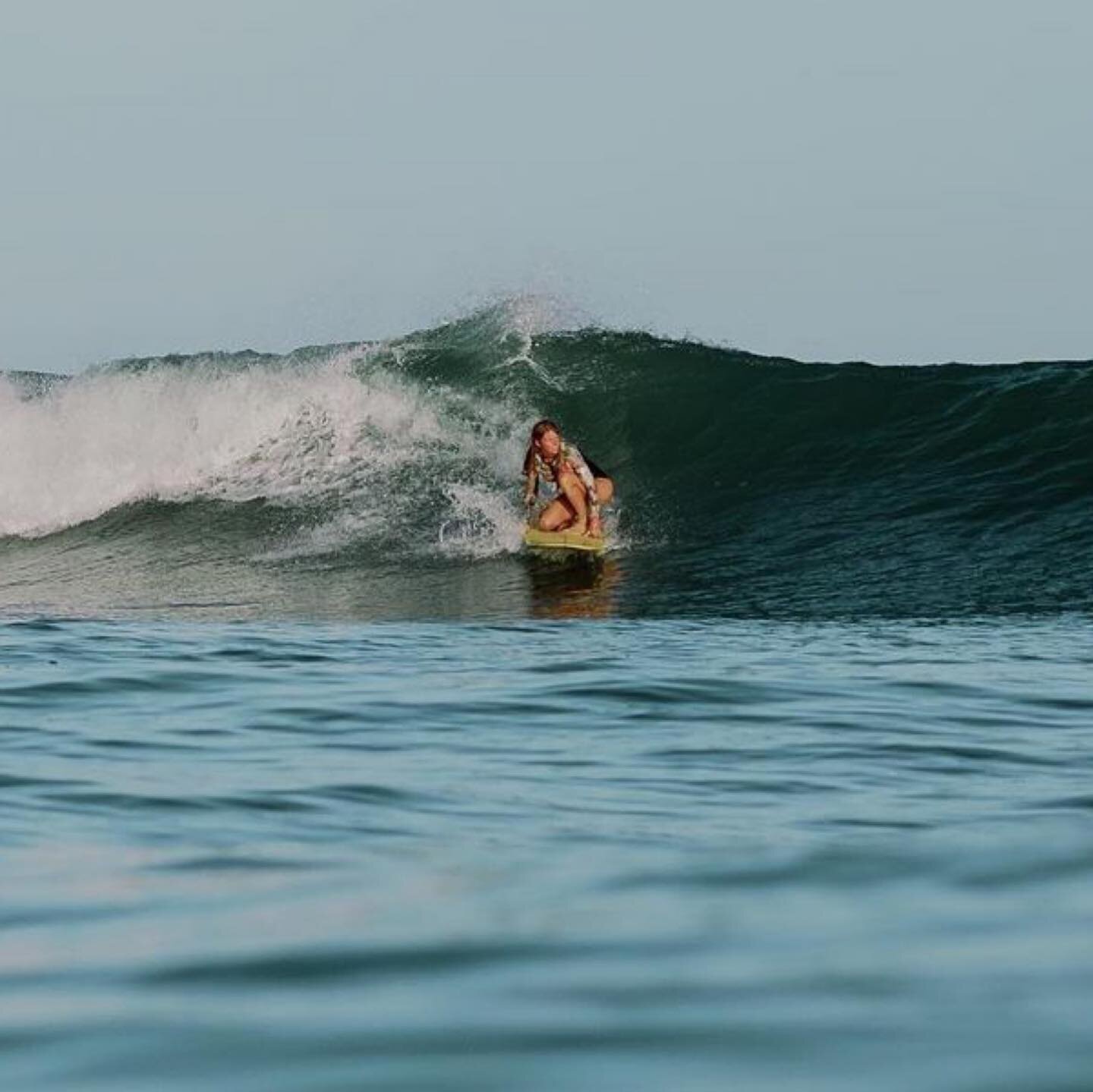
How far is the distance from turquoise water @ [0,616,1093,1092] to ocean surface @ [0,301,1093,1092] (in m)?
0.02

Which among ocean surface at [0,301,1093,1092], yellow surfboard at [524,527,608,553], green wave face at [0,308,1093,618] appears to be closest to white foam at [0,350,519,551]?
green wave face at [0,308,1093,618]

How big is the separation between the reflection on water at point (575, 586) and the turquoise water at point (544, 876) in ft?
12.6

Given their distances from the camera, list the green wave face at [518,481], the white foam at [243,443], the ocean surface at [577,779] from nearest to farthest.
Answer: the ocean surface at [577,779] → the green wave face at [518,481] → the white foam at [243,443]

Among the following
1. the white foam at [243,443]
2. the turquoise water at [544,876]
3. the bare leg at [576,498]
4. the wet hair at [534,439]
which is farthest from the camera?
the white foam at [243,443]

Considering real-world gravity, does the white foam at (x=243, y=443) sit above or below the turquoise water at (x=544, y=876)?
above

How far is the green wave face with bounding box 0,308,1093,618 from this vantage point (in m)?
15.1

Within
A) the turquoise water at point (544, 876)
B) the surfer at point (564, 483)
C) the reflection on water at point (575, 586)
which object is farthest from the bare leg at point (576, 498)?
the turquoise water at point (544, 876)

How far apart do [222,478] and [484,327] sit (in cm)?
375

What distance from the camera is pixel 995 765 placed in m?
6.62

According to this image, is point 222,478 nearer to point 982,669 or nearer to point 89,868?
point 982,669

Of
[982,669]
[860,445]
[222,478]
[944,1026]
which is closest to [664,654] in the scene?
[982,669]

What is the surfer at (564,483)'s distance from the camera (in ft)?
50.5

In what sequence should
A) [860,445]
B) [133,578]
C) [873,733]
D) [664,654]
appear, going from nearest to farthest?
[873,733] < [664,654] < [133,578] < [860,445]

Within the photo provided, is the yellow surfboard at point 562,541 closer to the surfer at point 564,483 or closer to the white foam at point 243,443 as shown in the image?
the surfer at point 564,483
